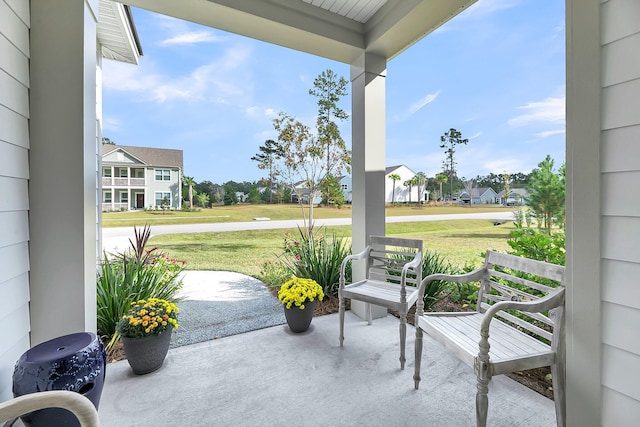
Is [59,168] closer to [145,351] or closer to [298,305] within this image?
[145,351]

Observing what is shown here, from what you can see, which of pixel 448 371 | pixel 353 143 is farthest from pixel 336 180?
pixel 448 371

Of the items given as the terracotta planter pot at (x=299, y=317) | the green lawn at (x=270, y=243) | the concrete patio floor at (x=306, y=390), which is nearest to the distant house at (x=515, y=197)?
the green lawn at (x=270, y=243)

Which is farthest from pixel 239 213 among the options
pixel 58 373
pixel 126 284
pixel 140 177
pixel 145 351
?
pixel 58 373

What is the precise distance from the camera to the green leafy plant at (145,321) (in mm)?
1899

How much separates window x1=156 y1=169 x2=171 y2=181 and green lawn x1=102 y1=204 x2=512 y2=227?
0.48m

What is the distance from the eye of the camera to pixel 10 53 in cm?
134

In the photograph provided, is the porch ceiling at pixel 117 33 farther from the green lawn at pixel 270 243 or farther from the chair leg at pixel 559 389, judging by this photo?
the chair leg at pixel 559 389

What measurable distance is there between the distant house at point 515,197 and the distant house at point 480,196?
8cm

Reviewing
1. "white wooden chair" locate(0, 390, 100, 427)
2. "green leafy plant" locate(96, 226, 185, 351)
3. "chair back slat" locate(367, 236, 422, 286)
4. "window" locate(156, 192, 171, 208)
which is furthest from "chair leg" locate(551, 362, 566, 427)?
"window" locate(156, 192, 171, 208)

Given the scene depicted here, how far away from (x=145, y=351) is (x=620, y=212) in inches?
113

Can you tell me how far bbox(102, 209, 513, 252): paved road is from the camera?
3.13 meters

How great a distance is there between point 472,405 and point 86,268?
8.44ft

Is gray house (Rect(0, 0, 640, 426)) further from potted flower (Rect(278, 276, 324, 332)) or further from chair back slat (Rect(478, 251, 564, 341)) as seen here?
potted flower (Rect(278, 276, 324, 332))

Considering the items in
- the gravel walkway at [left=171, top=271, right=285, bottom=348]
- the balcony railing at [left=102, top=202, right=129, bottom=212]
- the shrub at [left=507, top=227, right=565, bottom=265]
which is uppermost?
the balcony railing at [left=102, top=202, right=129, bottom=212]
